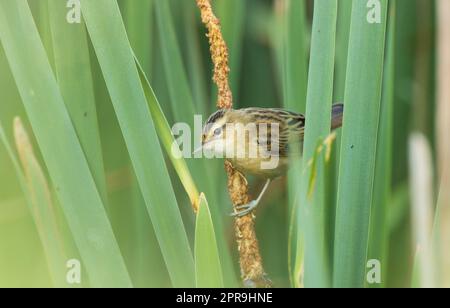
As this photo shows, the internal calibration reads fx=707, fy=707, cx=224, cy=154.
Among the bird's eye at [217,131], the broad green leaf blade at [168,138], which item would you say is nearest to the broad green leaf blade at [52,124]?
the broad green leaf blade at [168,138]

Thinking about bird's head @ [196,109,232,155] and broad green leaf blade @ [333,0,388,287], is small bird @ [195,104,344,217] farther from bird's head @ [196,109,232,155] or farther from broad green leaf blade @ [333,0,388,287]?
broad green leaf blade @ [333,0,388,287]

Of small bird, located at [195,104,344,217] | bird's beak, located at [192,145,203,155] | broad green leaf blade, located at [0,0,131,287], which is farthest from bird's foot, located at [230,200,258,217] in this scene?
broad green leaf blade, located at [0,0,131,287]

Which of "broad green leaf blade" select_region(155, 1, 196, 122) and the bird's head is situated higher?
"broad green leaf blade" select_region(155, 1, 196, 122)

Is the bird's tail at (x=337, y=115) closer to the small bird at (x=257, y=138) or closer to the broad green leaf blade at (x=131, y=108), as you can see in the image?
the small bird at (x=257, y=138)

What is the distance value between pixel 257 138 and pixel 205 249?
0.68 metres

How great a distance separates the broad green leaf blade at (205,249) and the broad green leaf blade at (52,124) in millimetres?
163

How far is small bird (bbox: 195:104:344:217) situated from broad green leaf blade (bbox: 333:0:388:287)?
0.19m

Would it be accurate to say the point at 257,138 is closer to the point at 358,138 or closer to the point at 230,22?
the point at 230,22

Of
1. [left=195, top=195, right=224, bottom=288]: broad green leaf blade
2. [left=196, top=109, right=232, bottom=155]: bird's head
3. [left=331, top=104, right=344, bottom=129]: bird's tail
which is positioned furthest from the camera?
[left=196, top=109, right=232, bottom=155]: bird's head

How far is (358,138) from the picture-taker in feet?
3.84

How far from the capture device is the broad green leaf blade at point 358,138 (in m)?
1.13

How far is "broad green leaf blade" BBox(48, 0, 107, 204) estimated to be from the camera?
1.24 m
